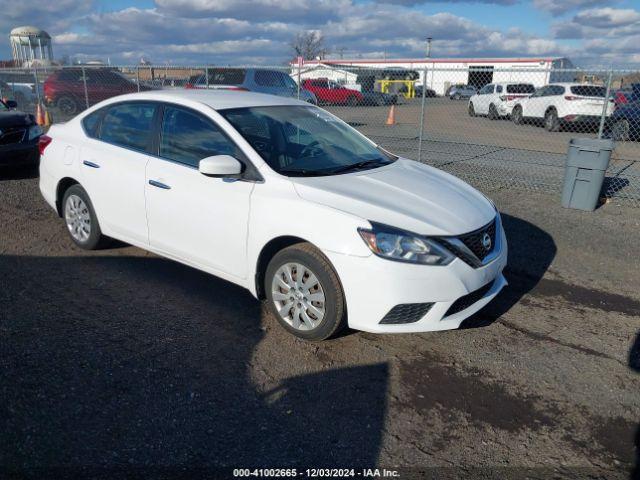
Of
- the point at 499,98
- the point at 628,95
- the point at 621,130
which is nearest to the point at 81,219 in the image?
the point at 628,95

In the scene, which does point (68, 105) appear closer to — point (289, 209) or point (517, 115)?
point (517, 115)

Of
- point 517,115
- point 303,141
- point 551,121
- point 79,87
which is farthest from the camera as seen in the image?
point 517,115

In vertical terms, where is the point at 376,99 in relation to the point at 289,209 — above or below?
below

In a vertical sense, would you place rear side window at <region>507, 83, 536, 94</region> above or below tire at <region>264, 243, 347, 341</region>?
above

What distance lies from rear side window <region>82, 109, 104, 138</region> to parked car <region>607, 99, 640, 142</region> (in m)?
13.2

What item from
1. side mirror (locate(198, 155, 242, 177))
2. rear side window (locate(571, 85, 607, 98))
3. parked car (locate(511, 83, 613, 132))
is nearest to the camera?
side mirror (locate(198, 155, 242, 177))

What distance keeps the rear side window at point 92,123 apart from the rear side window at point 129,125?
9 cm

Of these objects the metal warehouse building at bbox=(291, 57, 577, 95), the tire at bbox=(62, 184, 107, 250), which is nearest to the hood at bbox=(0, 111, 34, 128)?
the tire at bbox=(62, 184, 107, 250)

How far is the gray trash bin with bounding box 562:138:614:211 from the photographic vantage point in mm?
7164

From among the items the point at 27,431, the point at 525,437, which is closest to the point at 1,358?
the point at 27,431

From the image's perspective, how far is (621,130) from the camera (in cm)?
1416

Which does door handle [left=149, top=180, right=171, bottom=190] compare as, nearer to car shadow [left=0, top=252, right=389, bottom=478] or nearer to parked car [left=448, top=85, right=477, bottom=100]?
car shadow [left=0, top=252, right=389, bottom=478]

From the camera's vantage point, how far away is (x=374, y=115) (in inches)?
920

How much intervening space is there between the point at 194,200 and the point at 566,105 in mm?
16205
